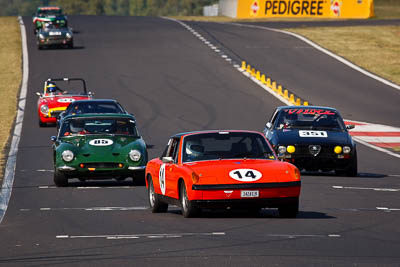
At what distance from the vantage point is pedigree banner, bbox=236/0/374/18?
7050cm

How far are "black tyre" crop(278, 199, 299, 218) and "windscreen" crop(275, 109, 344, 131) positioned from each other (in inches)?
317

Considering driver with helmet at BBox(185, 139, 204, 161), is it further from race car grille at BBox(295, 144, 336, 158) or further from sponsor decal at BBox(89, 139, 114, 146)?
race car grille at BBox(295, 144, 336, 158)

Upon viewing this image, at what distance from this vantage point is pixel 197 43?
182ft

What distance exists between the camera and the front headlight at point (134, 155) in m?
18.3

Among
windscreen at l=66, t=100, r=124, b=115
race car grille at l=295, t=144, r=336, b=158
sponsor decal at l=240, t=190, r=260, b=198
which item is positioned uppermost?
sponsor decal at l=240, t=190, r=260, b=198

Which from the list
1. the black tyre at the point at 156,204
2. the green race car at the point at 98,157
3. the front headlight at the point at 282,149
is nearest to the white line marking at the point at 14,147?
the green race car at the point at 98,157

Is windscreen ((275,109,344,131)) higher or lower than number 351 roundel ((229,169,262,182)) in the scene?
lower

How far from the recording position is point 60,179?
18.4 meters

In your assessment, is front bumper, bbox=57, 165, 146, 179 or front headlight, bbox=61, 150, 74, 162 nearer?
front bumper, bbox=57, 165, 146, 179

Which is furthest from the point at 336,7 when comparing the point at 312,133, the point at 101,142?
the point at 101,142

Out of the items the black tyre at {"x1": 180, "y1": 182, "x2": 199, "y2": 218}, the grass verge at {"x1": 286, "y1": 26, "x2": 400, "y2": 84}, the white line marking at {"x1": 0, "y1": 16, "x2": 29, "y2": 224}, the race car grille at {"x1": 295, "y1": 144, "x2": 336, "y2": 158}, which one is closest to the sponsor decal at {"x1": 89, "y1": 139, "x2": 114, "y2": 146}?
the white line marking at {"x1": 0, "y1": 16, "x2": 29, "y2": 224}

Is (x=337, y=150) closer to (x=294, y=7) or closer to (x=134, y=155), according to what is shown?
(x=134, y=155)

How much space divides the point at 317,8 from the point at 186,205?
58856 millimetres

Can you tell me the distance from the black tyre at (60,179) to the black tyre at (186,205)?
17.5ft
